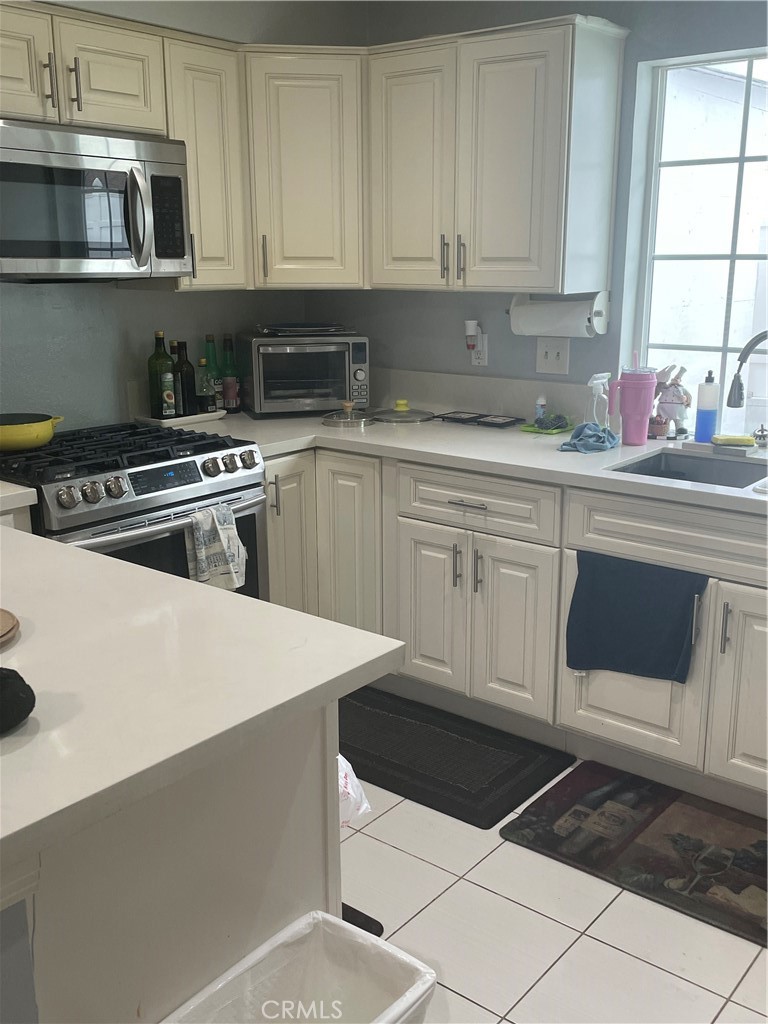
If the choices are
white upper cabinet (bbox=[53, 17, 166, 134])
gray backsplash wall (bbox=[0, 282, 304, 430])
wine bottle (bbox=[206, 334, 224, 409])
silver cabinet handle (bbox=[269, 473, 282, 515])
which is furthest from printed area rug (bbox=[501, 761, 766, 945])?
white upper cabinet (bbox=[53, 17, 166, 134])

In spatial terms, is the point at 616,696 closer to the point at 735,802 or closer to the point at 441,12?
the point at 735,802

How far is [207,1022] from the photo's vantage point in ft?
4.08

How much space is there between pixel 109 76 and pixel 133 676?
2.27 meters

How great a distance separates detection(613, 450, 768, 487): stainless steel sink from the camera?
289 centimetres

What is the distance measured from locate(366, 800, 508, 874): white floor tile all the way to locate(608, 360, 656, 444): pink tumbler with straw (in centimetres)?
129

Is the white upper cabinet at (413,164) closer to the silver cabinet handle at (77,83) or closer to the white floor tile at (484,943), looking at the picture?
the silver cabinet handle at (77,83)

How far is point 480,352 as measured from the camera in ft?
11.9

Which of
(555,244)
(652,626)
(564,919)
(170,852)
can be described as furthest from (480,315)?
A: (170,852)

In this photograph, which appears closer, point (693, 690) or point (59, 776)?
point (59, 776)

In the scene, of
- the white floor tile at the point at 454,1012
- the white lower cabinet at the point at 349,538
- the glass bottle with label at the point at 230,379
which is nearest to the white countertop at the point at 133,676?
the white floor tile at the point at 454,1012

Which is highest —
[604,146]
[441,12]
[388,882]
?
[441,12]

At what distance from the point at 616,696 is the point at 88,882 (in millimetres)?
1930

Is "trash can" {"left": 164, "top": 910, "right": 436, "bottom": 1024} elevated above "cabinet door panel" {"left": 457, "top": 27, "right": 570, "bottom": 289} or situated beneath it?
situated beneath

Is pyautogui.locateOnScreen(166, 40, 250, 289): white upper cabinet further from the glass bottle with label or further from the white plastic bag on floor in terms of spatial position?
the white plastic bag on floor
